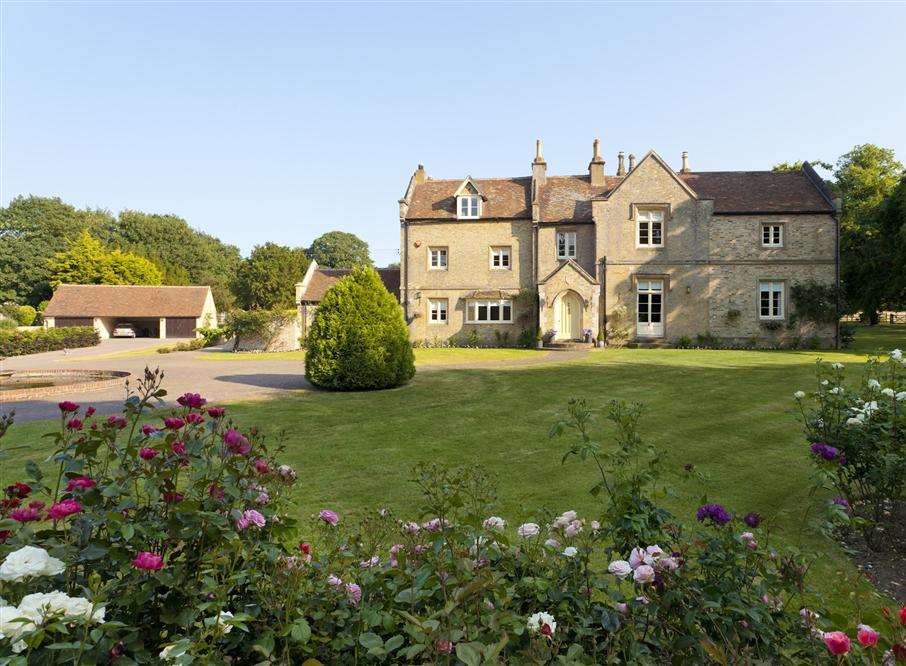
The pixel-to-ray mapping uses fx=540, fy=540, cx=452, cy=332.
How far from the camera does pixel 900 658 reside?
1.88m

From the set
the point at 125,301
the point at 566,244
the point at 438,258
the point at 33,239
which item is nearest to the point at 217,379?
the point at 438,258

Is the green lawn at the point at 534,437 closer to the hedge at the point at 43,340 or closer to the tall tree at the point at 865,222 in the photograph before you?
the tall tree at the point at 865,222

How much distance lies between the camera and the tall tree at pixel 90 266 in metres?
66.3

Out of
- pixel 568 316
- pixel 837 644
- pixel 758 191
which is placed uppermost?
pixel 758 191

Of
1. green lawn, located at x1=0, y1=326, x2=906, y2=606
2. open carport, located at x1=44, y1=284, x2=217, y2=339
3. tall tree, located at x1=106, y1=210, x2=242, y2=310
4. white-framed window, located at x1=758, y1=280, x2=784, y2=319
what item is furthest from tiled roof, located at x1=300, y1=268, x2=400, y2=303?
tall tree, located at x1=106, y1=210, x2=242, y2=310

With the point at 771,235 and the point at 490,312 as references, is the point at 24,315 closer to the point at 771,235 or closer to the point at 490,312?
the point at 490,312

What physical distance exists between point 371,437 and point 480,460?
2.63m

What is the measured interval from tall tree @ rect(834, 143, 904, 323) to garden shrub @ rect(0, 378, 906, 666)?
127 ft

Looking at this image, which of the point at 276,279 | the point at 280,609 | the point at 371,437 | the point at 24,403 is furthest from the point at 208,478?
the point at 276,279

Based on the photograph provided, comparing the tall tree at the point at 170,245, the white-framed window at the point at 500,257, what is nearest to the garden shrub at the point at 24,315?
the tall tree at the point at 170,245

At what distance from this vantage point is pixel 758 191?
33.0 meters

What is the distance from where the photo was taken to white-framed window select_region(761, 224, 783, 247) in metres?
31.8

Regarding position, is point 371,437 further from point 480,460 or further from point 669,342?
point 669,342

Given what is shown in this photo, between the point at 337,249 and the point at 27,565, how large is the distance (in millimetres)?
109483
